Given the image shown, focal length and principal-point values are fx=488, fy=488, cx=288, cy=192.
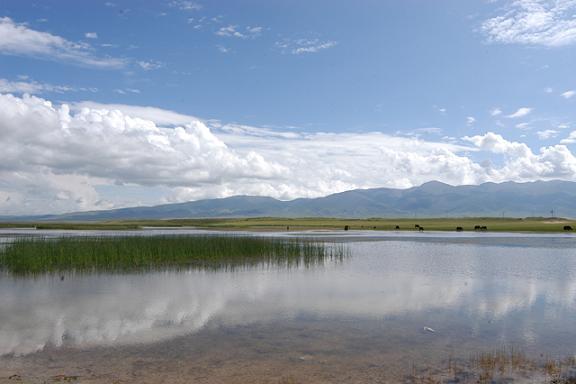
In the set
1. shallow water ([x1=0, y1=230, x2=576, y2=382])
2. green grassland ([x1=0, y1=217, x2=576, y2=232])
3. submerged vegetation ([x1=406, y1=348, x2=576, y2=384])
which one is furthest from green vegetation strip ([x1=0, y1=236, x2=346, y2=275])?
green grassland ([x1=0, y1=217, x2=576, y2=232])

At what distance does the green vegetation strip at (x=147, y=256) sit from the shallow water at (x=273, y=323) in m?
3.40

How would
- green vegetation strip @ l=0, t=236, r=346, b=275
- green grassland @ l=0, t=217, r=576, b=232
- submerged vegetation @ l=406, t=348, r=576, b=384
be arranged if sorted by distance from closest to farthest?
submerged vegetation @ l=406, t=348, r=576, b=384 < green vegetation strip @ l=0, t=236, r=346, b=275 < green grassland @ l=0, t=217, r=576, b=232

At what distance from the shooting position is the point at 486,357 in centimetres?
1316

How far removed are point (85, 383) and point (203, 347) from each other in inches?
157

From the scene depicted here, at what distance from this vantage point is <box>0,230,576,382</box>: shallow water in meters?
12.7

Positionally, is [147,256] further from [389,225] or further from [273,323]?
[389,225]

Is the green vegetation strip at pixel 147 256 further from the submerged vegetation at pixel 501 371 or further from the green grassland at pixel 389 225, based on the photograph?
the green grassland at pixel 389 225

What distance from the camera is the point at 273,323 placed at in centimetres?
1773

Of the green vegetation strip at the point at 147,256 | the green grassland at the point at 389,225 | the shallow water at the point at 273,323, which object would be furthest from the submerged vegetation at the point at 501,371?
the green grassland at the point at 389,225

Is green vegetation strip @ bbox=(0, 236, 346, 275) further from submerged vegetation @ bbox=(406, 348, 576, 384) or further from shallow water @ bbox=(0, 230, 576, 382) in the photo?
submerged vegetation @ bbox=(406, 348, 576, 384)

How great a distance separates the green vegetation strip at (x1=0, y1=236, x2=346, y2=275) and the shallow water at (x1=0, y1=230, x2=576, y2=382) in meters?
3.40

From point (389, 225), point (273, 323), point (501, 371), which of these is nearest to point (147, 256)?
point (273, 323)

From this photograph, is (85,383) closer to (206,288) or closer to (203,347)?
(203,347)

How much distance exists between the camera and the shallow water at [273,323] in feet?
41.8
